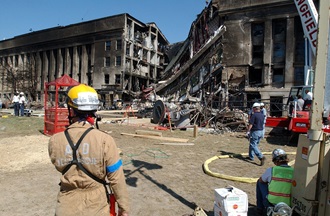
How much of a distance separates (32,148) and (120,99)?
35510 mm

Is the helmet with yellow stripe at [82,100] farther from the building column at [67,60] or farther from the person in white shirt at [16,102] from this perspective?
the building column at [67,60]

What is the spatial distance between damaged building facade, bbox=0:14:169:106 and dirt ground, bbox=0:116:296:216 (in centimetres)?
3534

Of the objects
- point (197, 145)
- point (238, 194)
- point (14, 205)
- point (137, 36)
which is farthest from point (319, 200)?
point (137, 36)

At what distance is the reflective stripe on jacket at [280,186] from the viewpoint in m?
3.95

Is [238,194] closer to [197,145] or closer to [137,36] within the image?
[197,145]

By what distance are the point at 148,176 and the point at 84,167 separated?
4.58 meters

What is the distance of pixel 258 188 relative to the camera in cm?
460

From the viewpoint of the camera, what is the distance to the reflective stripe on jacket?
13.0ft

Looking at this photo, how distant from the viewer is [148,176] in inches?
265

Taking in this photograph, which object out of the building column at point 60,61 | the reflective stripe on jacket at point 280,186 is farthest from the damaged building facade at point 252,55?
the building column at point 60,61

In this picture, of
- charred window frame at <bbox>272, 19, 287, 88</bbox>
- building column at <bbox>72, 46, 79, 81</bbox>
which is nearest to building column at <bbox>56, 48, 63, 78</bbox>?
building column at <bbox>72, 46, 79, 81</bbox>

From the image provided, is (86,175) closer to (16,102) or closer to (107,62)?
(16,102)

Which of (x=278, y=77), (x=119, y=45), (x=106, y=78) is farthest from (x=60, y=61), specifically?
(x=278, y=77)

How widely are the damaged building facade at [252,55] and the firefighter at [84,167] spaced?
83.8 ft
